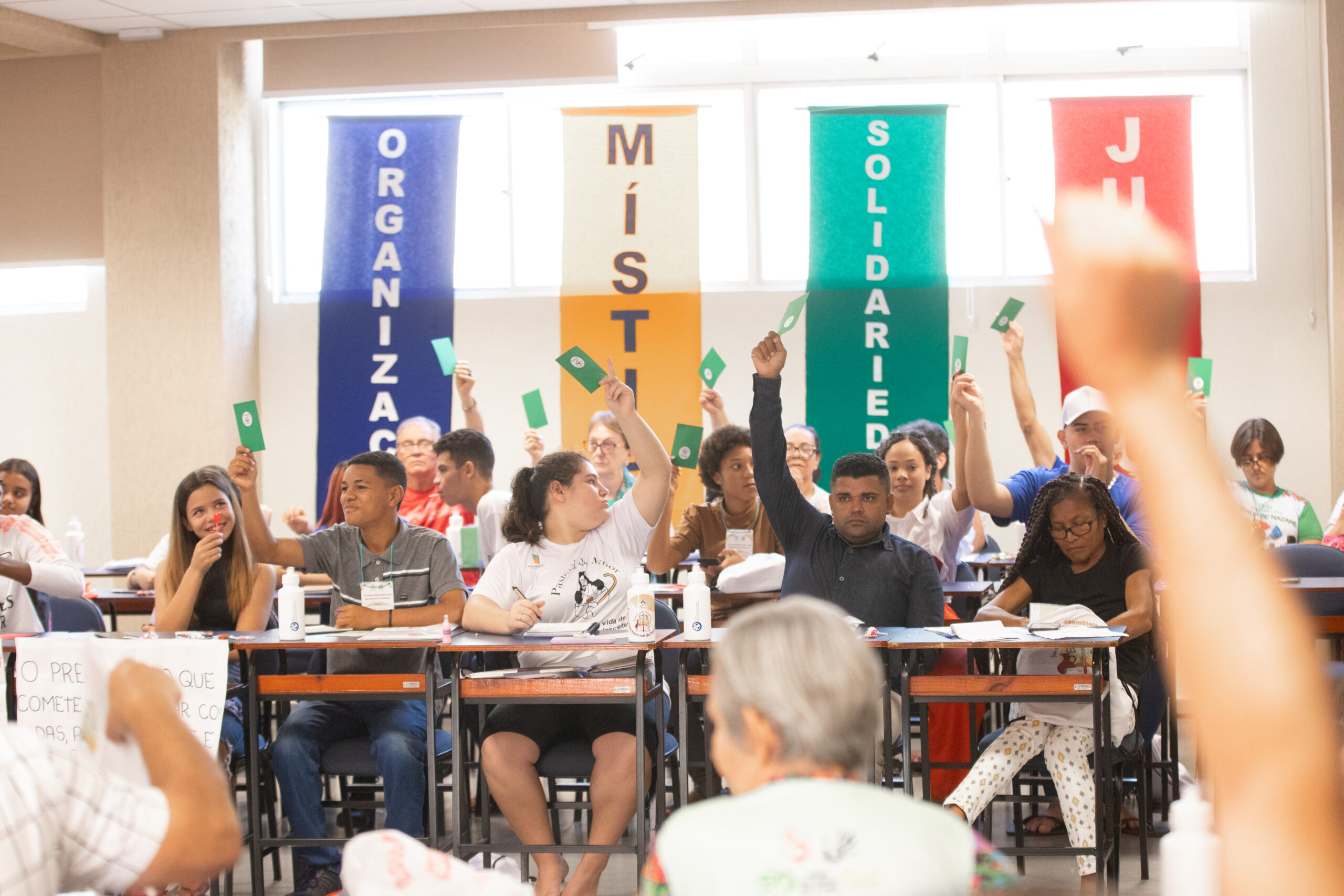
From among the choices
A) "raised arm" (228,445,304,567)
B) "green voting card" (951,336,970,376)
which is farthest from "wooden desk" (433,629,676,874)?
"green voting card" (951,336,970,376)

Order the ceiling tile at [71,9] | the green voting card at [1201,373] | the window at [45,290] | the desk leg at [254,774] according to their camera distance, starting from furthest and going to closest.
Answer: the window at [45,290], the ceiling tile at [71,9], the green voting card at [1201,373], the desk leg at [254,774]

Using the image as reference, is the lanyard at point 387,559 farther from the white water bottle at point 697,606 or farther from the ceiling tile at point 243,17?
the ceiling tile at point 243,17

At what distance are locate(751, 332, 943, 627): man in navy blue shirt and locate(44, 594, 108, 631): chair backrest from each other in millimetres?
2536

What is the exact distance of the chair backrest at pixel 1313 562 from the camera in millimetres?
4484

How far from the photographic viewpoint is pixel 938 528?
4922mm

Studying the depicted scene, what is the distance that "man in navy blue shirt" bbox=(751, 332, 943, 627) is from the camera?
3.92 metres

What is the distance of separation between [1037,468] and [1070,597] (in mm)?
959

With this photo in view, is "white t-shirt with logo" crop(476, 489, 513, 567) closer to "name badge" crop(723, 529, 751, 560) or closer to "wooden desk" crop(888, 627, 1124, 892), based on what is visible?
"name badge" crop(723, 529, 751, 560)

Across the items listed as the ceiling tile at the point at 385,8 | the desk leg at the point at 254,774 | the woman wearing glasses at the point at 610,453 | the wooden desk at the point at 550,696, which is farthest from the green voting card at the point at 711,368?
the ceiling tile at the point at 385,8

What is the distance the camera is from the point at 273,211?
27.5ft

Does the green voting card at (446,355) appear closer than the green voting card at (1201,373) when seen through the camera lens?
No

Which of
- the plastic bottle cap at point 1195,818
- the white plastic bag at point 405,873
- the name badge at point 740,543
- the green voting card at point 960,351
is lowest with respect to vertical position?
the white plastic bag at point 405,873

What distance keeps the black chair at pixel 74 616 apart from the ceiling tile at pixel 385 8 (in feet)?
13.7

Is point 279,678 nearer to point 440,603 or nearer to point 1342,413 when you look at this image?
point 440,603
